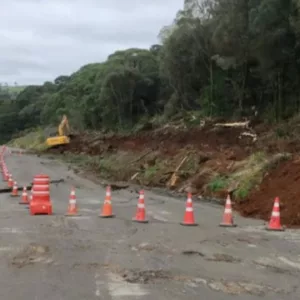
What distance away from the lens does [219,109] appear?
5041 cm

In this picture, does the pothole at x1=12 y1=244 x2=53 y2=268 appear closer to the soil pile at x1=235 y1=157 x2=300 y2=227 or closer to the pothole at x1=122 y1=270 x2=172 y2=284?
the pothole at x1=122 y1=270 x2=172 y2=284

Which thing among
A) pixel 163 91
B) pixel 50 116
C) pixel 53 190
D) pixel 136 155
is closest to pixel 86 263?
Answer: pixel 53 190

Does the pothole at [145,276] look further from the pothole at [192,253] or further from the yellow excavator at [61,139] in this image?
the yellow excavator at [61,139]

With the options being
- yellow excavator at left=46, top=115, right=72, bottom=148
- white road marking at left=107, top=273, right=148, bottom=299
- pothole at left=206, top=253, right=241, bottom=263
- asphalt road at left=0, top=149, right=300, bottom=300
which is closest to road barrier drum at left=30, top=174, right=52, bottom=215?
asphalt road at left=0, top=149, right=300, bottom=300

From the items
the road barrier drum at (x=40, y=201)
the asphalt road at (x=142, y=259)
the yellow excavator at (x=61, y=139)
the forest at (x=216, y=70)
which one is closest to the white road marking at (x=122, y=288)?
the asphalt road at (x=142, y=259)

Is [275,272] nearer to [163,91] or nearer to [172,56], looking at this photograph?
[172,56]

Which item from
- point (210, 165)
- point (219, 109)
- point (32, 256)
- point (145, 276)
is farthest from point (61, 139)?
point (145, 276)

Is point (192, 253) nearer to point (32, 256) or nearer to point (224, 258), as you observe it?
point (224, 258)

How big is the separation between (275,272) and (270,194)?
10.7 metres

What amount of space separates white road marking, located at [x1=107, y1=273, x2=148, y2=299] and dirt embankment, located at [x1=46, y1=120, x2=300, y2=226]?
866 cm

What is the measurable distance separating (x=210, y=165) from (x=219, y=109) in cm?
2375

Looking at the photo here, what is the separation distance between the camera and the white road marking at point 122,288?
25.1ft

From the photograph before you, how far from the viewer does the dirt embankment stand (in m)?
19.4

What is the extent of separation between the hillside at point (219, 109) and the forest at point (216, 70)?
8 centimetres
